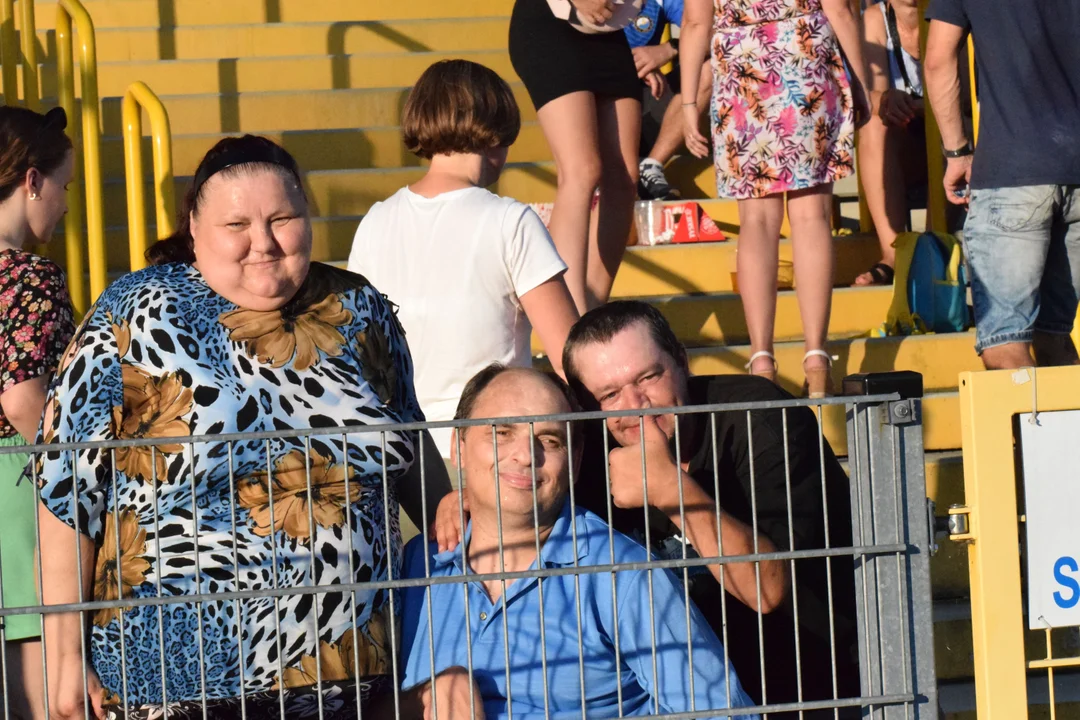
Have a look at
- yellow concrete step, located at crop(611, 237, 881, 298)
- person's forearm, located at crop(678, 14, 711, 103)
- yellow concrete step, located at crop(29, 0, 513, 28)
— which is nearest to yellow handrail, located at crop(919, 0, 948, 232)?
yellow concrete step, located at crop(611, 237, 881, 298)

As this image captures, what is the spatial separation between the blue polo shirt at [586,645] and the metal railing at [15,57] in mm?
4364

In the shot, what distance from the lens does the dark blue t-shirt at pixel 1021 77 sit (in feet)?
14.1

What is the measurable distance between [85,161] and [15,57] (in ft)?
4.46

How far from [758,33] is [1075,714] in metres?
2.54

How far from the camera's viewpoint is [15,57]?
21.6 feet

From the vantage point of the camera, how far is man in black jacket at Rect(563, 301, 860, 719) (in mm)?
2518

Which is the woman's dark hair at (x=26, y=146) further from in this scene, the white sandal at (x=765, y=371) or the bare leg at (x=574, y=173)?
the white sandal at (x=765, y=371)

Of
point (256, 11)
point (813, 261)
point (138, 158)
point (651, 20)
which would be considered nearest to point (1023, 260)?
point (813, 261)

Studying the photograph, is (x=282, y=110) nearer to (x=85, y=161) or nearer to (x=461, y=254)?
(x=85, y=161)

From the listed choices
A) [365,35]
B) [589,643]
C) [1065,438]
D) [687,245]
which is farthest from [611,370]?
[365,35]

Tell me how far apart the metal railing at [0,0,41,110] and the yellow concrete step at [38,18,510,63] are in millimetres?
1573

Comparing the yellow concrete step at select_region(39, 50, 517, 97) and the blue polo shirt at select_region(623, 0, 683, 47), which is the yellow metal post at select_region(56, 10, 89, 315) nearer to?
the yellow concrete step at select_region(39, 50, 517, 97)

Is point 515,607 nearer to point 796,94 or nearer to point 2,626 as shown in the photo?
point 2,626

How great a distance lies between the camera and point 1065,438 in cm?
238
